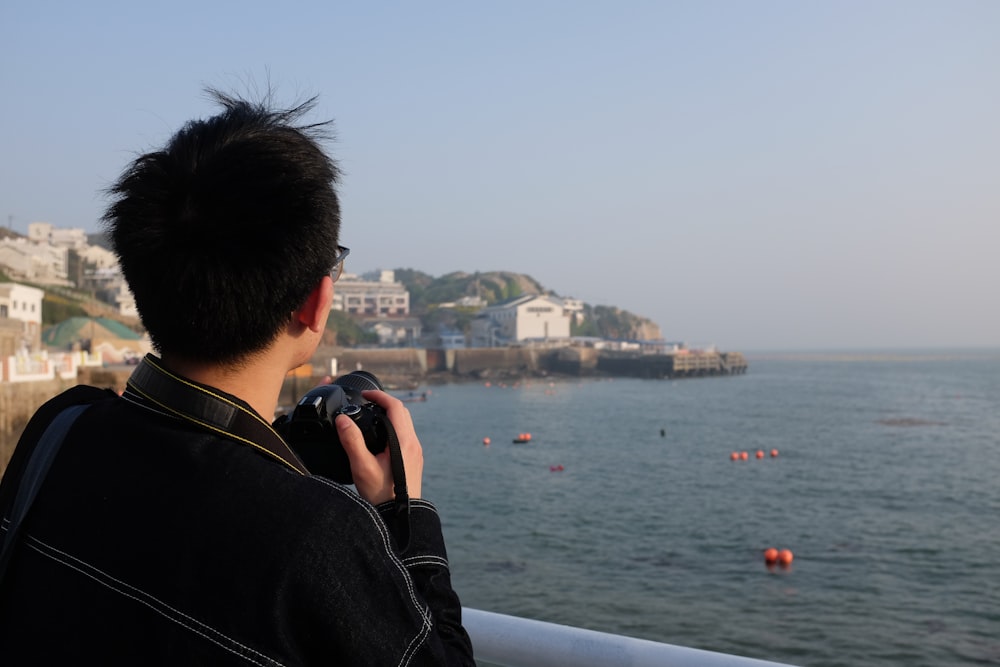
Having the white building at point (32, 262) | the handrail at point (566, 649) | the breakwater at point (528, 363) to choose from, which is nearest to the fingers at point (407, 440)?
the handrail at point (566, 649)

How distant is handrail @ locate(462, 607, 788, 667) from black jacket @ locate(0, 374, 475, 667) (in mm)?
638

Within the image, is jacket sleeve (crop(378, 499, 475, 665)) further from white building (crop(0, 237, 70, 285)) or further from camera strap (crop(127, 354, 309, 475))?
white building (crop(0, 237, 70, 285))

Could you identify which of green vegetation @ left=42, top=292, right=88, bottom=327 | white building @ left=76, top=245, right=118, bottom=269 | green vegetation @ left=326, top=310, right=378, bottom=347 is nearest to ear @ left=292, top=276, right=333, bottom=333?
green vegetation @ left=42, top=292, right=88, bottom=327

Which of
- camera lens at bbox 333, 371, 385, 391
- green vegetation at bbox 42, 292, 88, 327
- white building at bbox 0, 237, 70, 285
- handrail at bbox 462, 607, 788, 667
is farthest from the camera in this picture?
white building at bbox 0, 237, 70, 285

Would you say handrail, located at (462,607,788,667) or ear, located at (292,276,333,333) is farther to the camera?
handrail, located at (462,607,788,667)

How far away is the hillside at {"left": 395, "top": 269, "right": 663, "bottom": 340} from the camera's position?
362 ft

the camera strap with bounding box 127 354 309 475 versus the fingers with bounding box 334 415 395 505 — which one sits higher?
the camera strap with bounding box 127 354 309 475

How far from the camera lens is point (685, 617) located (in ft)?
37.2

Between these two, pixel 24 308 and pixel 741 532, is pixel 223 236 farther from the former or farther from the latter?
pixel 24 308

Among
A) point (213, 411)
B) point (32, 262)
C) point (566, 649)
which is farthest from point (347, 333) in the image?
point (213, 411)

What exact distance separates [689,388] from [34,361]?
191 feet

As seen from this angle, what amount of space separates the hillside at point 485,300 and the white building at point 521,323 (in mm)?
6565

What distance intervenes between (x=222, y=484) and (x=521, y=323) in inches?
3651

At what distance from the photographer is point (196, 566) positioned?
86 centimetres
